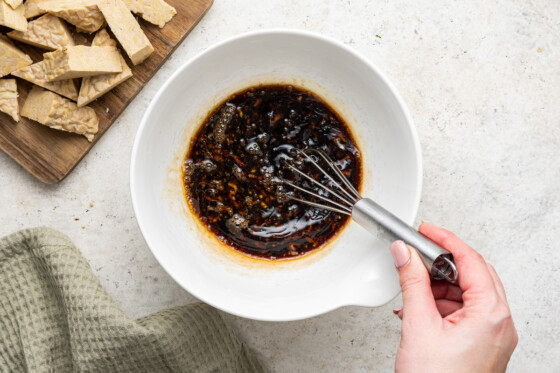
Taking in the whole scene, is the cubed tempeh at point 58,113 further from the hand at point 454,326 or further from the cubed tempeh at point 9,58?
the hand at point 454,326

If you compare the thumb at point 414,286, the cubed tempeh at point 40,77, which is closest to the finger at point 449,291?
the thumb at point 414,286

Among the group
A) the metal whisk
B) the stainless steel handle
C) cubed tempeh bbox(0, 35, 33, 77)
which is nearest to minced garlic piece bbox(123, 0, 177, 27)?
cubed tempeh bbox(0, 35, 33, 77)

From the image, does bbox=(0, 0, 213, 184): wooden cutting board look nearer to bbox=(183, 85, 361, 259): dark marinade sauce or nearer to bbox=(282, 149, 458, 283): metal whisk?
bbox=(183, 85, 361, 259): dark marinade sauce

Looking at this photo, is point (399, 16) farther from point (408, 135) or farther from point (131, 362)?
point (131, 362)

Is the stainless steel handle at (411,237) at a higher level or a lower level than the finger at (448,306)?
higher

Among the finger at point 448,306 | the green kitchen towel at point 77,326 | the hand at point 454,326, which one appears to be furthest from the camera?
the green kitchen towel at point 77,326

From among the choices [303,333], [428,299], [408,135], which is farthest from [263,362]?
[408,135]

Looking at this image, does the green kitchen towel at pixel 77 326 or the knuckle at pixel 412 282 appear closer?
the knuckle at pixel 412 282
